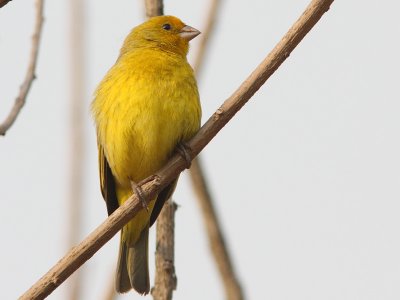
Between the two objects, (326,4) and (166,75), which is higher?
(166,75)

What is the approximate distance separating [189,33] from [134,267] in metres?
1.74

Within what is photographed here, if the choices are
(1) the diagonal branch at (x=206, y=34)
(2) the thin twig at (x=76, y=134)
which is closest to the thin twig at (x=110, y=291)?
(2) the thin twig at (x=76, y=134)

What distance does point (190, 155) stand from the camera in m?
3.78

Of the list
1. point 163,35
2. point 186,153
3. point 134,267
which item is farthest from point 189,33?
point 134,267

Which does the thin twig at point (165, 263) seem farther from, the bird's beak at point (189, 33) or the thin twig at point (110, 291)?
the bird's beak at point (189, 33)

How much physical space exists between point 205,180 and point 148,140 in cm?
44

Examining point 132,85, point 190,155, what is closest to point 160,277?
point 190,155

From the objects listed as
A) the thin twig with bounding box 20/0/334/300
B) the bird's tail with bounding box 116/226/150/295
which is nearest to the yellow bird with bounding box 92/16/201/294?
the bird's tail with bounding box 116/226/150/295

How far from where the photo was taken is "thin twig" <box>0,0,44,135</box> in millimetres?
3561

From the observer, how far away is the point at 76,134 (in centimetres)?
394

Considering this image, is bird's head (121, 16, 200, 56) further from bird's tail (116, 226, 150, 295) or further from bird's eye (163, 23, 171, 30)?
bird's tail (116, 226, 150, 295)

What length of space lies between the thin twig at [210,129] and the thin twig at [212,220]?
64cm

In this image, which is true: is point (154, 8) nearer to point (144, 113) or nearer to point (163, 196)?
point (144, 113)

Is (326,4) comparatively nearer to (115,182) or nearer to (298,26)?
(298,26)
